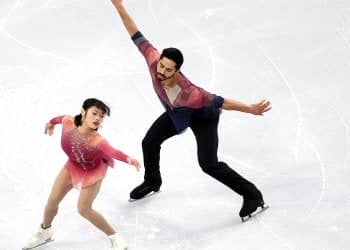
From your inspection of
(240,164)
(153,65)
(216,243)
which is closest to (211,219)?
(216,243)

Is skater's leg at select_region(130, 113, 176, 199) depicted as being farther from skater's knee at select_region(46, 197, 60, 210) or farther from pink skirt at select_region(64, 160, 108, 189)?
skater's knee at select_region(46, 197, 60, 210)

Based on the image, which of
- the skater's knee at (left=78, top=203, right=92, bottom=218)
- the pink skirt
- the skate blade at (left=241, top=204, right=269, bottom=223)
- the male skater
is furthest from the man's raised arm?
the skate blade at (left=241, top=204, right=269, bottom=223)

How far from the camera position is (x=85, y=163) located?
4.42 meters

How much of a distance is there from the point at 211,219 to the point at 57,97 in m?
1.98

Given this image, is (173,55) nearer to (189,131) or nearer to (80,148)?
(80,148)

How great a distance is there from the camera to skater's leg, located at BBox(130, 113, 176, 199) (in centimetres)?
489

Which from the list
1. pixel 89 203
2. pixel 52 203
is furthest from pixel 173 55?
pixel 52 203

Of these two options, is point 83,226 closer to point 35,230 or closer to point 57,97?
point 35,230

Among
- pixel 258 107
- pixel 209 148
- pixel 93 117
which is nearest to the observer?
pixel 93 117

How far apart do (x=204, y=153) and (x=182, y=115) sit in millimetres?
315

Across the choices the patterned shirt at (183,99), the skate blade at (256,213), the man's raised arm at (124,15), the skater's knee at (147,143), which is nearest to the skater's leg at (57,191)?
the skater's knee at (147,143)

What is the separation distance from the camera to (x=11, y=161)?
17.9 feet

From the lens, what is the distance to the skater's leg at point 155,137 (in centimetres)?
488

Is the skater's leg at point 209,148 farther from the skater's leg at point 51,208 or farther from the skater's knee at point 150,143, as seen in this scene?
the skater's leg at point 51,208
